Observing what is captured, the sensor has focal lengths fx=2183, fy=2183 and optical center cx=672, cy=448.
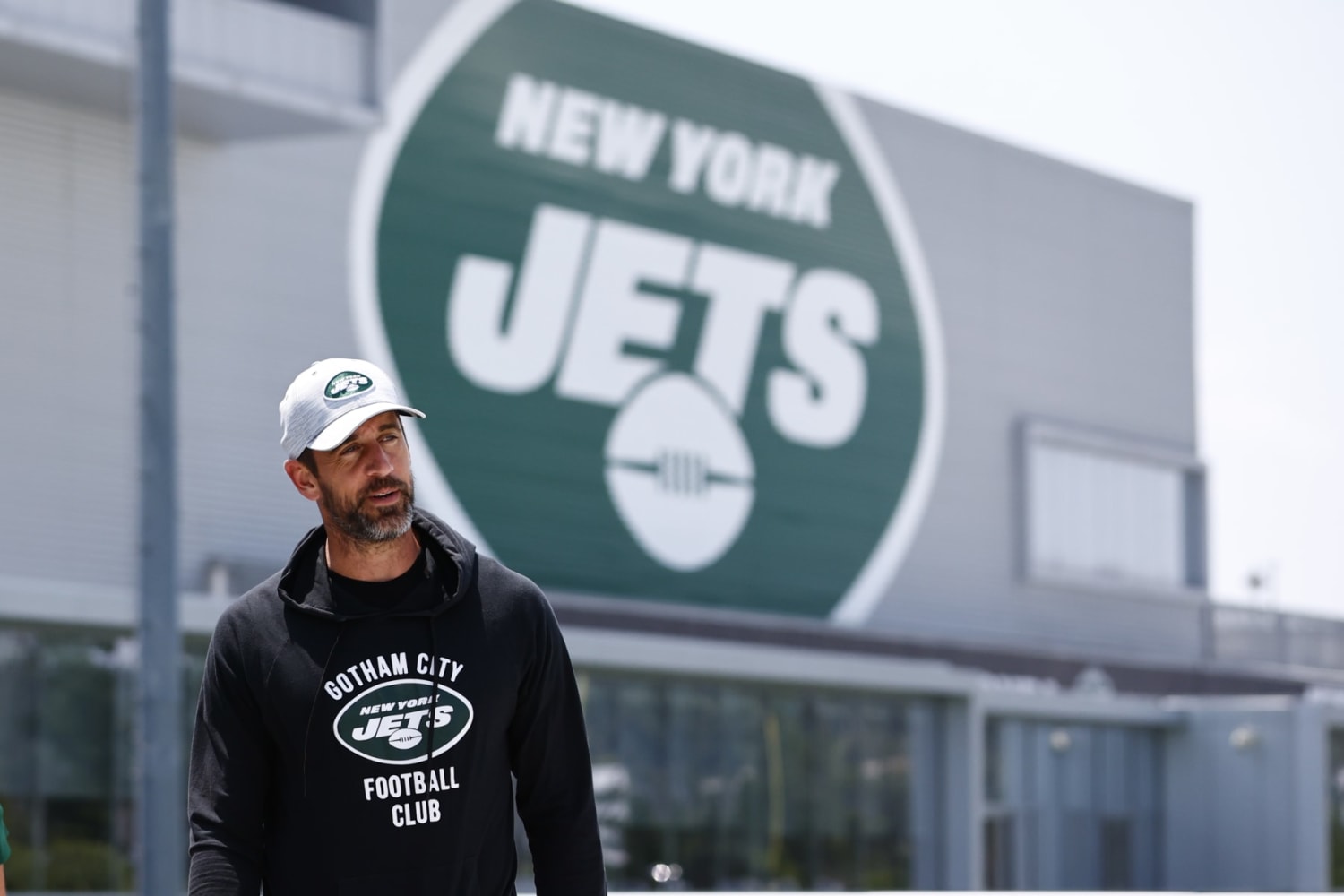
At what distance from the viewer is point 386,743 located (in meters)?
3.98

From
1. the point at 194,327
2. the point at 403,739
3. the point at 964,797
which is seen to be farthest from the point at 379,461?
the point at 964,797

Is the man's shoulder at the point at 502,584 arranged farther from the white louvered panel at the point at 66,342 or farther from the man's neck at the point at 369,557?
the white louvered panel at the point at 66,342

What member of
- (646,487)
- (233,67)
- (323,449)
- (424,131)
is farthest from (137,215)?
(646,487)

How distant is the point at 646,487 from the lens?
3438 centimetres

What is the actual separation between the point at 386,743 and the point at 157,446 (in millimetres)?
8691

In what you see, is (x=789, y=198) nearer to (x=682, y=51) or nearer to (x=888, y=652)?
(x=682, y=51)

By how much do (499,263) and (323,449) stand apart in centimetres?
2850

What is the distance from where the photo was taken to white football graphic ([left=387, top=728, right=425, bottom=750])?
398 centimetres

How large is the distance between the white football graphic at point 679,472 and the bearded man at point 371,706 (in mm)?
29556

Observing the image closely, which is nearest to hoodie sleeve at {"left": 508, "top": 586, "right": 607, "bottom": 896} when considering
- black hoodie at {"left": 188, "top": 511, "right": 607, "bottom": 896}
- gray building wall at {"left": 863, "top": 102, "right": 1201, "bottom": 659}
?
black hoodie at {"left": 188, "top": 511, "right": 607, "bottom": 896}

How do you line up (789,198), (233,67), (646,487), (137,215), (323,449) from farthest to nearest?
(789,198)
(646,487)
(233,67)
(137,215)
(323,449)

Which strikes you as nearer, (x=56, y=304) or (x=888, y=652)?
(x=56, y=304)

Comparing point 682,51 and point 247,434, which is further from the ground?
point 682,51

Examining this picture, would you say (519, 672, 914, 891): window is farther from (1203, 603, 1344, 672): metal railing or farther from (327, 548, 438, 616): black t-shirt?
(327, 548, 438, 616): black t-shirt
